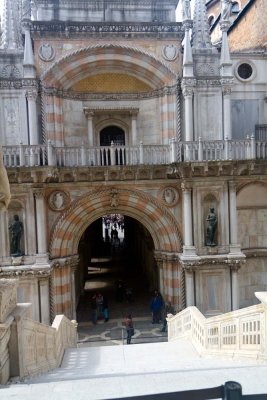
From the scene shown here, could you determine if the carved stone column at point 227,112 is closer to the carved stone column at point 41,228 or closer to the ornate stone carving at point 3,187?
the carved stone column at point 41,228

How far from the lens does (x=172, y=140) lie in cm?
1488

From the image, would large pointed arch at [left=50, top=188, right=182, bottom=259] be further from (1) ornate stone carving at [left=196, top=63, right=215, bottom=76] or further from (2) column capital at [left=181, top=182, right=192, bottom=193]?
(1) ornate stone carving at [left=196, top=63, right=215, bottom=76]

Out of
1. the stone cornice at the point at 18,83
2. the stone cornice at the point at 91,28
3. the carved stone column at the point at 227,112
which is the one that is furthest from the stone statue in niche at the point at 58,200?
the carved stone column at the point at 227,112

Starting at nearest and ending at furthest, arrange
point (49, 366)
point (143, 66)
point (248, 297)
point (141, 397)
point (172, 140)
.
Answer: point (141, 397) < point (49, 366) < point (172, 140) < point (143, 66) < point (248, 297)

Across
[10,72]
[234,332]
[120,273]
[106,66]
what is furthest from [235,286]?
[10,72]

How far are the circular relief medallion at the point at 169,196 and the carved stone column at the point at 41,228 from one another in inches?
191

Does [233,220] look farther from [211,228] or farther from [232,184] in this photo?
[232,184]

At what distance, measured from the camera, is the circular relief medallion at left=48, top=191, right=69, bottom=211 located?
1534 centimetres

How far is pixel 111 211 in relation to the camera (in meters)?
16.2

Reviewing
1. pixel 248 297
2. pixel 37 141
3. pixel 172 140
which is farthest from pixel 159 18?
pixel 248 297

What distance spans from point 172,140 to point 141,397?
43.6ft

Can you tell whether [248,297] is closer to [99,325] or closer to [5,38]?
[99,325]

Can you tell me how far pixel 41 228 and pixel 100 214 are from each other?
2.54m

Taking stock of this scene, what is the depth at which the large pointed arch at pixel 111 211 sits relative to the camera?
612 inches
